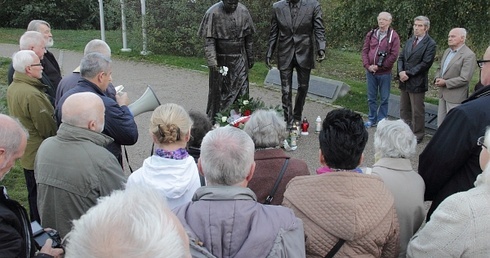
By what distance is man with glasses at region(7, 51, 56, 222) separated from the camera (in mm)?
4414

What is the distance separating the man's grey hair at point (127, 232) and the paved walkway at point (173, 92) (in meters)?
5.08

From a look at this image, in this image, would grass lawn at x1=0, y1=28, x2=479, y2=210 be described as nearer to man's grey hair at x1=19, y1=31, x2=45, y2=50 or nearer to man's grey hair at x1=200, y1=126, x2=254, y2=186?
man's grey hair at x1=19, y1=31, x2=45, y2=50

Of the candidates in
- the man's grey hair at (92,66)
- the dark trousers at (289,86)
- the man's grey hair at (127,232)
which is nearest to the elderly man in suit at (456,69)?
the dark trousers at (289,86)

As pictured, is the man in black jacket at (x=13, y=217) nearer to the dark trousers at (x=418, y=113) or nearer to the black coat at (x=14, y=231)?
the black coat at (x=14, y=231)

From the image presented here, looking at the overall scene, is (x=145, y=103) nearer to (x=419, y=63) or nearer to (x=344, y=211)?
(x=344, y=211)

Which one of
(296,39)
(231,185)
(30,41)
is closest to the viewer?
(231,185)

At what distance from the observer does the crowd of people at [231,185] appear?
6.70ft

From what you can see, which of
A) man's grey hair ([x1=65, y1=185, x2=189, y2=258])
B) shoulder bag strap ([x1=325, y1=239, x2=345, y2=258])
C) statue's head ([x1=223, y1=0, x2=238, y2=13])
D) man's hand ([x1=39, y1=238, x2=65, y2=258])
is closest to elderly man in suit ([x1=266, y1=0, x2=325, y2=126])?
statue's head ([x1=223, y1=0, x2=238, y2=13])

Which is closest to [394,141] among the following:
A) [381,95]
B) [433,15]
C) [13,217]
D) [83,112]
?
[83,112]

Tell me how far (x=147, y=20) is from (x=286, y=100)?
350 inches

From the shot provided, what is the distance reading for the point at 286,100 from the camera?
7.65 m

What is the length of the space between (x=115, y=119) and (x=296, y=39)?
4.01 m

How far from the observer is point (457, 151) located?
122 inches

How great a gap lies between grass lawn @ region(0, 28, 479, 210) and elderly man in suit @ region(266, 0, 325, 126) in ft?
7.15
